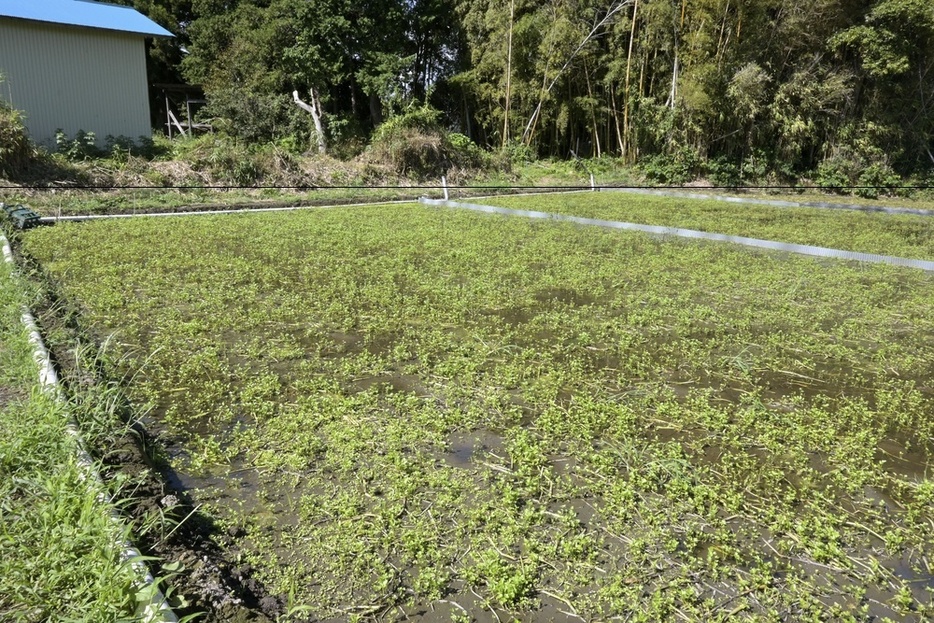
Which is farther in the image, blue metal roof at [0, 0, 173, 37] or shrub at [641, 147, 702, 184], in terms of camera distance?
shrub at [641, 147, 702, 184]

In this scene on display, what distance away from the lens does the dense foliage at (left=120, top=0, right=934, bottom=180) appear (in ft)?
50.7

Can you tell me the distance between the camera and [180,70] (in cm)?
2127

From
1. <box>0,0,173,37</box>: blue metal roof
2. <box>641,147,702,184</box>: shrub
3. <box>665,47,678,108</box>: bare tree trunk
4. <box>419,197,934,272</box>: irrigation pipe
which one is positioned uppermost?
<box>0,0,173,37</box>: blue metal roof

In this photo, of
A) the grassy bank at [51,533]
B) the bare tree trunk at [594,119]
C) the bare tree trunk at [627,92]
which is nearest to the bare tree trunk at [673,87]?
the bare tree trunk at [627,92]

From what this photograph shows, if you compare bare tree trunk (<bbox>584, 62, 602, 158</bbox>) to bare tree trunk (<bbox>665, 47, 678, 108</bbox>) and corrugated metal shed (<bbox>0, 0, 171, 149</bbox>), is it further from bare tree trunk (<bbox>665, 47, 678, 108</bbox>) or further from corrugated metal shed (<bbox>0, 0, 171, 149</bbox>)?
corrugated metal shed (<bbox>0, 0, 171, 149</bbox>)

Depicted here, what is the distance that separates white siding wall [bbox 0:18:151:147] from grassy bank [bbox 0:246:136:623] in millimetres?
13540

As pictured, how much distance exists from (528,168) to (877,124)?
9.67 m

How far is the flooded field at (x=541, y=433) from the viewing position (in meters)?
2.03

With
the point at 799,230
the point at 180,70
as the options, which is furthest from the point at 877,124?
the point at 180,70

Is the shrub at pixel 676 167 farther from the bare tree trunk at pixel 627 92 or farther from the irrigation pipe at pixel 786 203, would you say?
the bare tree trunk at pixel 627 92

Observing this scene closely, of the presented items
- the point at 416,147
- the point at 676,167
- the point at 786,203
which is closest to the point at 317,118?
the point at 416,147

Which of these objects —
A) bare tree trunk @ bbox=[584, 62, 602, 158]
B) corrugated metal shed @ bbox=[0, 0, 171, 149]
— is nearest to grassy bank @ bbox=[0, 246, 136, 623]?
corrugated metal shed @ bbox=[0, 0, 171, 149]

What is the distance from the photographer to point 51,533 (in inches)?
73.5

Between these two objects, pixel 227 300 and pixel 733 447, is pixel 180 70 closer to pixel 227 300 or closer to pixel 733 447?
pixel 227 300
